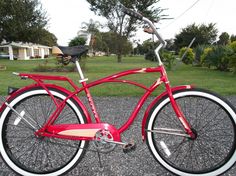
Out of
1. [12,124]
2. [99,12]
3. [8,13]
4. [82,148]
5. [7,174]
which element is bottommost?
[7,174]

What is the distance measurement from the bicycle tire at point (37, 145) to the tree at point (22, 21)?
55.3 feet

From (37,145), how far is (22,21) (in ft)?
58.9

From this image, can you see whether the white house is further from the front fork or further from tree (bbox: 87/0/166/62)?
the front fork

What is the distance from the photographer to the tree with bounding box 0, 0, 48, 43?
1822 centimetres

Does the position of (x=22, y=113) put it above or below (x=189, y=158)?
above

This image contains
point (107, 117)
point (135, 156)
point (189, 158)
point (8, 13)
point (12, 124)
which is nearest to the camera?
point (12, 124)

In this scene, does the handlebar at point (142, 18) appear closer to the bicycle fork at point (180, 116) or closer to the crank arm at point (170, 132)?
the bicycle fork at point (180, 116)

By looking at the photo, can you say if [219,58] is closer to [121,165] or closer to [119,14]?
[121,165]

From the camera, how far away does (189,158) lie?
2.96m

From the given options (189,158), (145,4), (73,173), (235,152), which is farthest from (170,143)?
(145,4)

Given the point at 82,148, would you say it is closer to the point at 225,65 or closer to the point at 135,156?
the point at 135,156

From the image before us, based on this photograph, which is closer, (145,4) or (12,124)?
(12,124)

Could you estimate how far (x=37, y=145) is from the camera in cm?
290

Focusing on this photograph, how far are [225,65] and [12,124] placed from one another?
14650 mm
